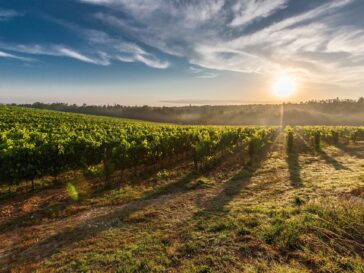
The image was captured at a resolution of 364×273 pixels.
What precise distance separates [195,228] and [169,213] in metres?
1.55

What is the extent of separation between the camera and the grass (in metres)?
5.35

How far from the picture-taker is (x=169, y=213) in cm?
831

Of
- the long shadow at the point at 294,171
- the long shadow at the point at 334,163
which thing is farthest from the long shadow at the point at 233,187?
the long shadow at the point at 334,163

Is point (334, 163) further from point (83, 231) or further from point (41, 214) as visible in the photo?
point (41, 214)

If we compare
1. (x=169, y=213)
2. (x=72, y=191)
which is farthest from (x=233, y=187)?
(x=72, y=191)

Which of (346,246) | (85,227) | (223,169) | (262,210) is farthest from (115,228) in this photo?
(223,169)

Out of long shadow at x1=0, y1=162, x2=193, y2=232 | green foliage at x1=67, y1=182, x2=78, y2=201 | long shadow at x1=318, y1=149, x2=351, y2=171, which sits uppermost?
long shadow at x1=318, y1=149, x2=351, y2=171

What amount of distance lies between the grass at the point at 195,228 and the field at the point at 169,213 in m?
0.03

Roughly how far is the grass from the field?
3cm

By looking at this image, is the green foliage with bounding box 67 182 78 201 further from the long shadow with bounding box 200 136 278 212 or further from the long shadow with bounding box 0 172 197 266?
the long shadow with bounding box 200 136 278 212

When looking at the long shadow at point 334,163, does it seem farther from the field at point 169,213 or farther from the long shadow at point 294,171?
the long shadow at point 294,171

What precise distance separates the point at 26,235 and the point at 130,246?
3683 mm

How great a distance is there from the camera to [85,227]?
7410 mm

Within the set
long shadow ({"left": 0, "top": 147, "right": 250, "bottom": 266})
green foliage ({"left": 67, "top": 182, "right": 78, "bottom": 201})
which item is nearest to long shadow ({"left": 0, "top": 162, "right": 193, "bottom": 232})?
green foliage ({"left": 67, "top": 182, "right": 78, "bottom": 201})
